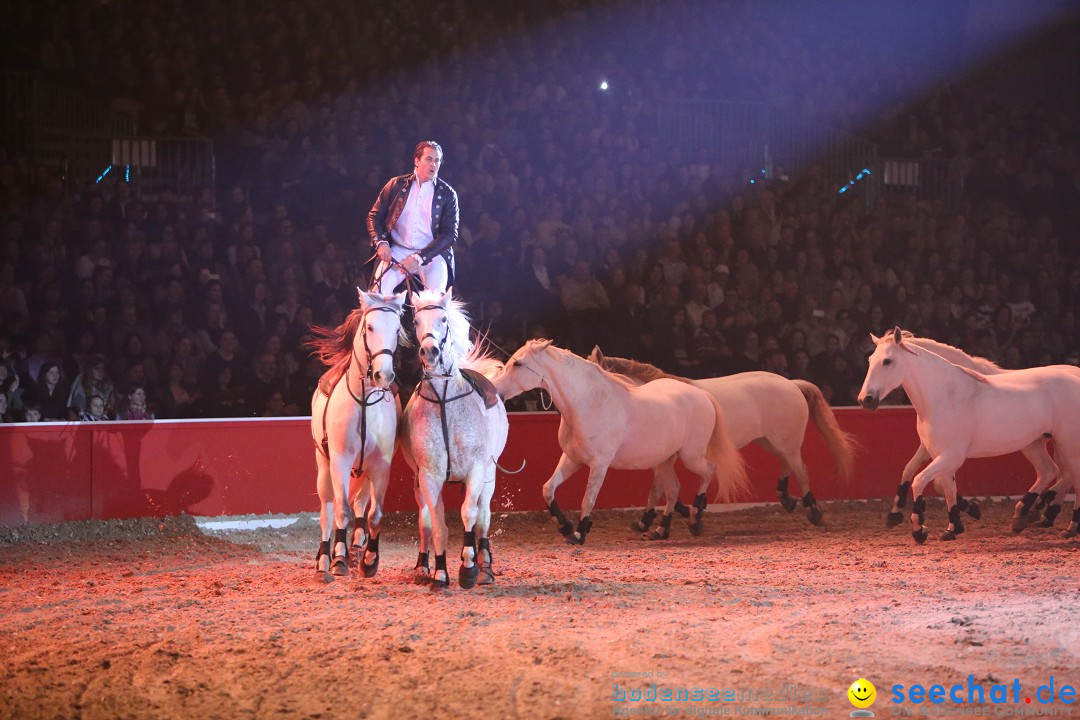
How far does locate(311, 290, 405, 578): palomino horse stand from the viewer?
7.02 m

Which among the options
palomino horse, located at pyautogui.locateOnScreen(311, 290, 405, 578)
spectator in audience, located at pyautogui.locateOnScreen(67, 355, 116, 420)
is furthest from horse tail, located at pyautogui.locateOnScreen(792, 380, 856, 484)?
spectator in audience, located at pyautogui.locateOnScreen(67, 355, 116, 420)

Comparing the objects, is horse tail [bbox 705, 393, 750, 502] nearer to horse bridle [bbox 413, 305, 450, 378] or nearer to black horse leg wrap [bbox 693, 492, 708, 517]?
black horse leg wrap [bbox 693, 492, 708, 517]

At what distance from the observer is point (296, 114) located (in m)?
14.0

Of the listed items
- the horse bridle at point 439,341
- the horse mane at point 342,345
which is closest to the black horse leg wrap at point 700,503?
the horse bridle at point 439,341

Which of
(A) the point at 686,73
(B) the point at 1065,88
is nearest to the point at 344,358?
(A) the point at 686,73

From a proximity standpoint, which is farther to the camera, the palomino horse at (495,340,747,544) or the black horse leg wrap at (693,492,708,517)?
the black horse leg wrap at (693,492,708,517)

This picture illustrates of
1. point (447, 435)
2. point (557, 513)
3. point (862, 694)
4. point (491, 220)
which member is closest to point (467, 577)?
point (447, 435)

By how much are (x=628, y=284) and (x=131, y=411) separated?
6371 millimetres

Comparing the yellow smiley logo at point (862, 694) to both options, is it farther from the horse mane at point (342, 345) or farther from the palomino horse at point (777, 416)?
the palomino horse at point (777, 416)

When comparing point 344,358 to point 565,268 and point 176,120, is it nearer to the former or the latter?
point 565,268

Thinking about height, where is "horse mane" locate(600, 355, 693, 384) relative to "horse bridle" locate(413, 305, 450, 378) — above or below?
below

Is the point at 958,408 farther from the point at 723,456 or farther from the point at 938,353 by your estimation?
the point at 723,456

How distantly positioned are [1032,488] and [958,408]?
1.41 meters

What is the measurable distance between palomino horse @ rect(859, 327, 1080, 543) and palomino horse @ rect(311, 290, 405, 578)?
450cm
